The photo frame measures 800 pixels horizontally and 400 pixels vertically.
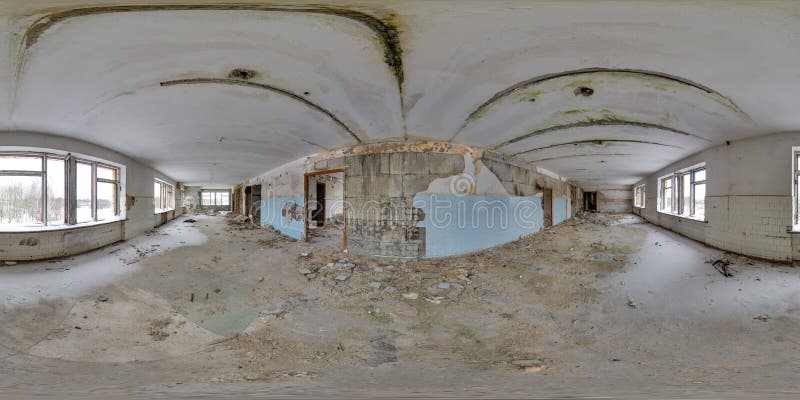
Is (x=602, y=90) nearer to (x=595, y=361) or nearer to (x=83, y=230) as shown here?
(x=595, y=361)

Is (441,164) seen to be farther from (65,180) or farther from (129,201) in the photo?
(129,201)

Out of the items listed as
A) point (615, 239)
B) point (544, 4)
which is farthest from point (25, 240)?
point (615, 239)

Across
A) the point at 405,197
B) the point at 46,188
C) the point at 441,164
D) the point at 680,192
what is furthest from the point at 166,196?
the point at 680,192

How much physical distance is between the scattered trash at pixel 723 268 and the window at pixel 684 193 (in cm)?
237

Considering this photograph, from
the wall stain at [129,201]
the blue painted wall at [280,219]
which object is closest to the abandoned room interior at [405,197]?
the wall stain at [129,201]

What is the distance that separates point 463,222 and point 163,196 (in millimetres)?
14919

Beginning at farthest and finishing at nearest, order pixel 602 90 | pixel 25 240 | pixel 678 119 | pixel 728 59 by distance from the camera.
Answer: pixel 25 240 < pixel 678 119 < pixel 602 90 < pixel 728 59

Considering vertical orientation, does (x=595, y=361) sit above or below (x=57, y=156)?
below

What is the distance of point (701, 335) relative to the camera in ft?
10.4

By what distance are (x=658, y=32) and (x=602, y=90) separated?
129cm

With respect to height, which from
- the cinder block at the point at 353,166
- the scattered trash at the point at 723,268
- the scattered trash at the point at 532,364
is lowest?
the scattered trash at the point at 532,364

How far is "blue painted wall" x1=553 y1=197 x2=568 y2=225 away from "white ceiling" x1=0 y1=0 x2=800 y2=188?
5.50m

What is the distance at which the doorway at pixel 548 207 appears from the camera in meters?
10.0

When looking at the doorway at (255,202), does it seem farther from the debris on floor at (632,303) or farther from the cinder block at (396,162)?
the debris on floor at (632,303)
